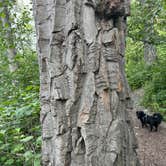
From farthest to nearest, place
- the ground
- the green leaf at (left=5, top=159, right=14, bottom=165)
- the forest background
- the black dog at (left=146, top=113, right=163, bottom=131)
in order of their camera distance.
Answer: the black dog at (left=146, top=113, right=163, bottom=131), the ground, the forest background, the green leaf at (left=5, top=159, right=14, bottom=165)

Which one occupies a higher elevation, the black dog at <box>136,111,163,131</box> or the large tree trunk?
the large tree trunk

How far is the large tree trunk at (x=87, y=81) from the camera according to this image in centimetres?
300

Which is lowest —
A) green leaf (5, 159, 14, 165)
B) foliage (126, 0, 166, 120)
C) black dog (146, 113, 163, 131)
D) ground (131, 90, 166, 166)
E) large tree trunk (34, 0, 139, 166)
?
ground (131, 90, 166, 166)

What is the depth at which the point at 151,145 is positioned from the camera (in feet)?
21.8

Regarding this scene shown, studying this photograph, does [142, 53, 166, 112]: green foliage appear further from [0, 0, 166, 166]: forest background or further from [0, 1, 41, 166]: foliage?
[0, 1, 41, 166]: foliage

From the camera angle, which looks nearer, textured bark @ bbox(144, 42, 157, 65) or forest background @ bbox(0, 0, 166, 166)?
forest background @ bbox(0, 0, 166, 166)

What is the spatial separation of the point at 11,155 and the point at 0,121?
74 centimetres

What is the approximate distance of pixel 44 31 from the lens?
3.28 metres

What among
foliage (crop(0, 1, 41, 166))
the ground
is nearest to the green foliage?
the ground

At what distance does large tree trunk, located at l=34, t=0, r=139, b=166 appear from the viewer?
300cm

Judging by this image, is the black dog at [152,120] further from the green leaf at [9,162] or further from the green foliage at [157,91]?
the green leaf at [9,162]

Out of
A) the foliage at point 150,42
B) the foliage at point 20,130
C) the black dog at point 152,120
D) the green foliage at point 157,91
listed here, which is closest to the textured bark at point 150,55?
the foliage at point 150,42

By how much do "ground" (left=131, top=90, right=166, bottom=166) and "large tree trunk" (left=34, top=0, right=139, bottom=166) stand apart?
1.86 meters

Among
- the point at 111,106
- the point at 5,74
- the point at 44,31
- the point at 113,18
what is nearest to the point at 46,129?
the point at 111,106
